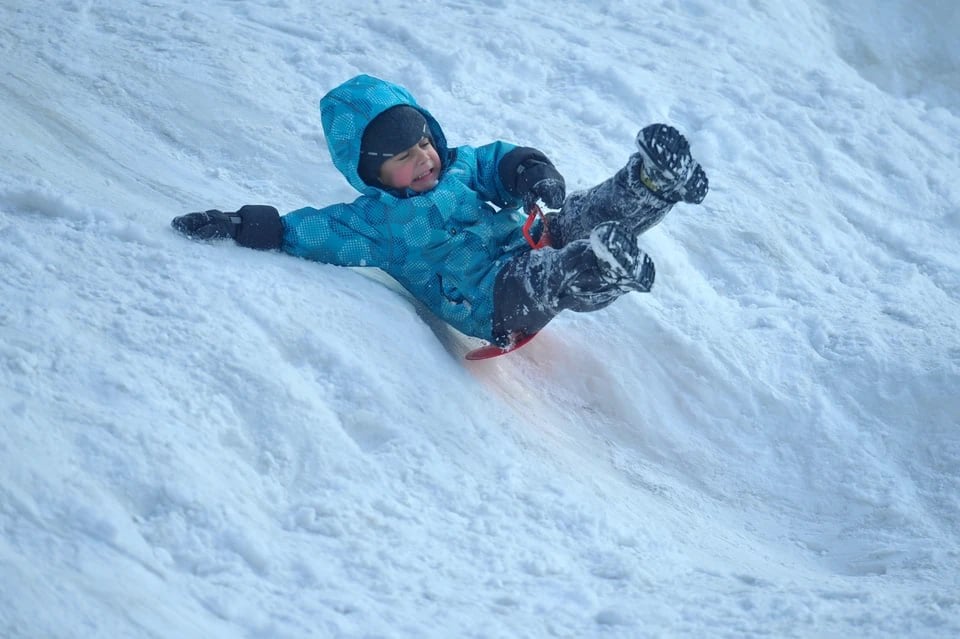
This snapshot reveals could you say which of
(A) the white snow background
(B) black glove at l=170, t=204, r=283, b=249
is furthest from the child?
(A) the white snow background

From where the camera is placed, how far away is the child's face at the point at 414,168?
3086 mm

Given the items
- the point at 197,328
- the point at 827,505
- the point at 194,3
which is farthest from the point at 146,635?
the point at 194,3

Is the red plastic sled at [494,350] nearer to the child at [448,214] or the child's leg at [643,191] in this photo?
the child at [448,214]

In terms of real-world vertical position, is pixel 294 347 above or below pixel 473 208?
below

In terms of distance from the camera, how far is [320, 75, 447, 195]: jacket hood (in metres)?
3.05

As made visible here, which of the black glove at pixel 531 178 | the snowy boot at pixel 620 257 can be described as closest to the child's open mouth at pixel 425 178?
the black glove at pixel 531 178

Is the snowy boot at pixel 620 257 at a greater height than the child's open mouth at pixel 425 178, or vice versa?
the snowy boot at pixel 620 257

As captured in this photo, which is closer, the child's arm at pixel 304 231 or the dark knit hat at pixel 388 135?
the child's arm at pixel 304 231

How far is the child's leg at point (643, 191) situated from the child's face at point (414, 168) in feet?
1.45

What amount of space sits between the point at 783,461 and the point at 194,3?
11.3ft

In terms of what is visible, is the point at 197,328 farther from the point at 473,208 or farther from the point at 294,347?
the point at 473,208

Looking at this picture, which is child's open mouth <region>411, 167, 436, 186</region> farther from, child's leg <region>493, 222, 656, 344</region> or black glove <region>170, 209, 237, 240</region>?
black glove <region>170, 209, 237, 240</region>

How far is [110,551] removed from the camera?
1.84m

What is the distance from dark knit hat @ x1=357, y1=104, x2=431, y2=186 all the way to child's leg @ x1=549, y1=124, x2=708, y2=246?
0.56 m
